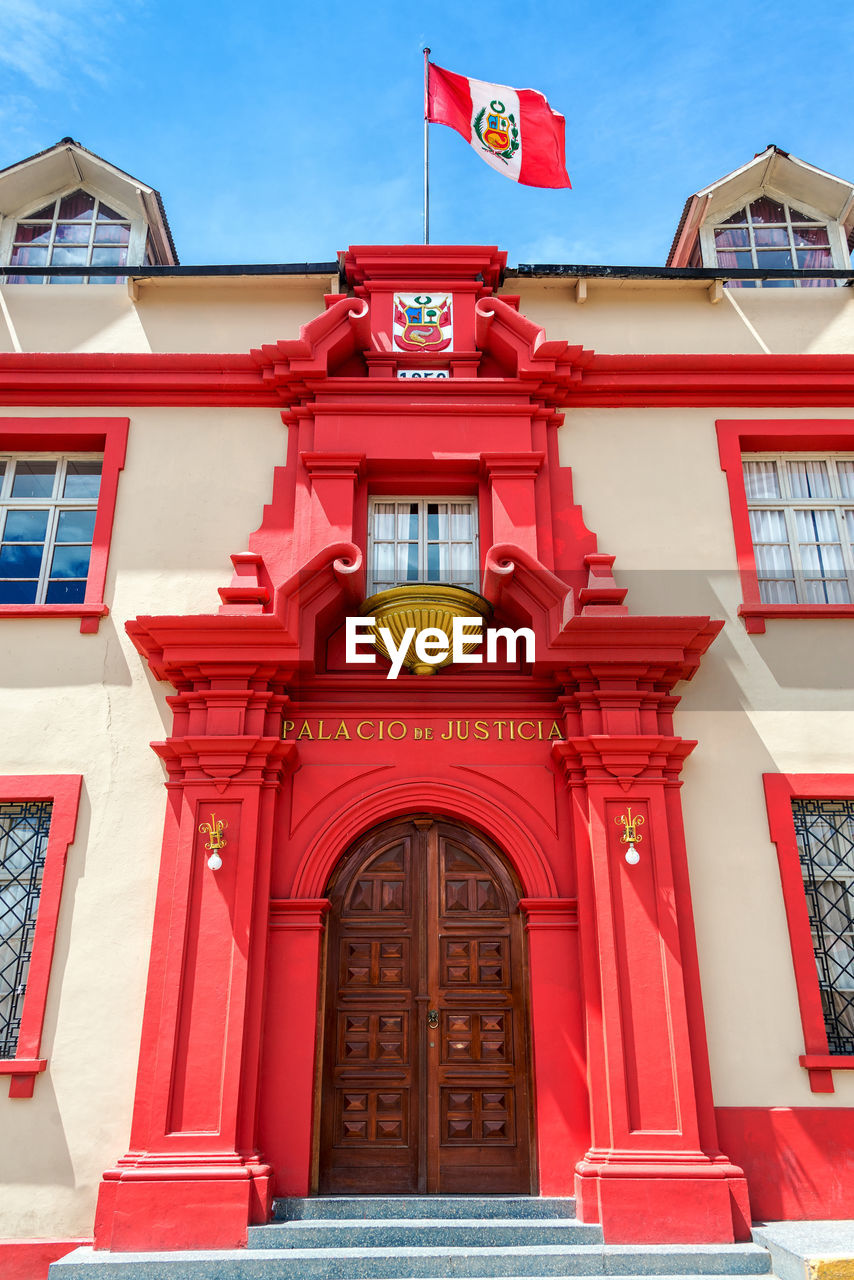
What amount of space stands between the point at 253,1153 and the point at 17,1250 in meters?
1.85

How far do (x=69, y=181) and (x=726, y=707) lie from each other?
371 inches

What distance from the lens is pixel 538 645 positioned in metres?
8.62

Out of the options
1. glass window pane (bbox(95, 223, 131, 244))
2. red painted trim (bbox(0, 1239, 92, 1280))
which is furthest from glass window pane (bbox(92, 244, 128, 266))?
red painted trim (bbox(0, 1239, 92, 1280))

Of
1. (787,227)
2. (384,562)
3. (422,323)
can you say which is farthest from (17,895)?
(787,227)

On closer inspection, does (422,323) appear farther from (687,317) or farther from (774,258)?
(774,258)

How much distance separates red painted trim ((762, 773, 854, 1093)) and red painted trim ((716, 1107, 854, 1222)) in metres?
0.26

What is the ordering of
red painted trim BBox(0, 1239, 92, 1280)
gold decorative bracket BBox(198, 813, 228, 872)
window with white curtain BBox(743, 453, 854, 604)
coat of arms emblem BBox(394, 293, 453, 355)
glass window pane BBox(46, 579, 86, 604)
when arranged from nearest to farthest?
red painted trim BBox(0, 1239, 92, 1280) → gold decorative bracket BBox(198, 813, 228, 872) → glass window pane BBox(46, 579, 86, 604) → window with white curtain BBox(743, 453, 854, 604) → coat of arms emblem BBox(394, 293, 453, 355)

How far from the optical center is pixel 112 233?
448 inches

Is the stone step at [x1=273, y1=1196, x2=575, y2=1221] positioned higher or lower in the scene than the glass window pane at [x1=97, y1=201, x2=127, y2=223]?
lower

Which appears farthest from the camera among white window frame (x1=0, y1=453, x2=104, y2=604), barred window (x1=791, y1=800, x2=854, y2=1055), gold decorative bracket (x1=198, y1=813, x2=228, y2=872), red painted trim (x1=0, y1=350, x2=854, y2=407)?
red painted trim (x1=0, y1=350, x2=854, y2=407)

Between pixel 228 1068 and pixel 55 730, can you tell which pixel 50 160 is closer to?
pixel 55 730

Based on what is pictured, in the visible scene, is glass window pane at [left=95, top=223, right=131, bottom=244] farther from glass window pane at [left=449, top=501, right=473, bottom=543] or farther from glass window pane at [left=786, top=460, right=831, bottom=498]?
glass window pane at [left=786, top=460, right=831, bottom=498]

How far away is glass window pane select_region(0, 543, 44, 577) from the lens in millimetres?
9688

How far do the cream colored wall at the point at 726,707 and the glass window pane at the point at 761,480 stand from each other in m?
0.47
